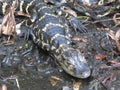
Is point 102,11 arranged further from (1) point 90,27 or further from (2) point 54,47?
(2) point 54,47

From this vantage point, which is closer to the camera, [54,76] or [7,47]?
[54,76]

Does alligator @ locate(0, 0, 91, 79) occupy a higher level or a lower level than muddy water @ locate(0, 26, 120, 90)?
higher

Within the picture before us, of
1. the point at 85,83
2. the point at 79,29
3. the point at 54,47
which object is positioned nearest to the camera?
the point at 85,83

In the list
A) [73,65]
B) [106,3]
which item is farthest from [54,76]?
[106,3]

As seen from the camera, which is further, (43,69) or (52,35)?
(52,35)

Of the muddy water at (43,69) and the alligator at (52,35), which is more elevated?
the alligator at (52,35)


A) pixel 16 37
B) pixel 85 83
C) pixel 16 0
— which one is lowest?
pixel 85 83

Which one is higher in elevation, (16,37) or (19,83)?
(16,37)

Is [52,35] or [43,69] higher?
[52,35]
